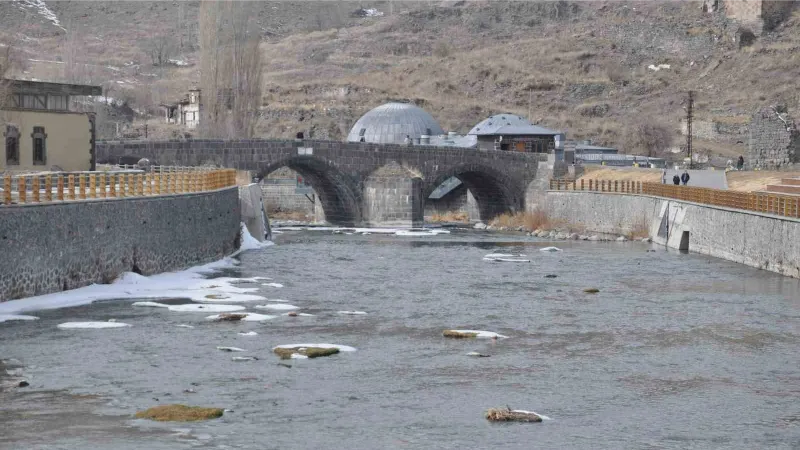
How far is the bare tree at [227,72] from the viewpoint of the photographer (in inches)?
3784

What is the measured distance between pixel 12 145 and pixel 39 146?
6.63 feet

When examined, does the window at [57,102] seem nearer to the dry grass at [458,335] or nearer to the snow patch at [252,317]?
the snow patch at [252,317]

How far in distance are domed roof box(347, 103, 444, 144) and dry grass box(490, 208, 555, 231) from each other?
912 inches

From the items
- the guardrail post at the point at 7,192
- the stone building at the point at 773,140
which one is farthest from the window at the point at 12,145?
the stone building at the point at 773,140

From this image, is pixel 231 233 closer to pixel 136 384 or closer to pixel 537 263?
pixel 537 263

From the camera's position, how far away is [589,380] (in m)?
29.2

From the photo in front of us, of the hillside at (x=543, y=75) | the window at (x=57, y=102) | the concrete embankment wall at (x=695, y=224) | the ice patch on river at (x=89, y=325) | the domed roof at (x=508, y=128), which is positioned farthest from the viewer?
the hillside at (x=543, y=75)

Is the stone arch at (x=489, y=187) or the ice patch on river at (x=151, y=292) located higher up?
the stone arch at (x=489, y=187)

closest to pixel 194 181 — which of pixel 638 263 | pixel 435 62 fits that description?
pixel 638 263

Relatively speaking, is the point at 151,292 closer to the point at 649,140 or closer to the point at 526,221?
the point at 526,221

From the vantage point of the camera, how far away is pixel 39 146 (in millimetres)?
61344

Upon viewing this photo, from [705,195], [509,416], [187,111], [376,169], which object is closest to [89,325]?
[509,416]

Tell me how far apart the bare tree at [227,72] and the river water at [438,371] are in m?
50.2

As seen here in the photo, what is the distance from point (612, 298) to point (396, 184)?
147ft
